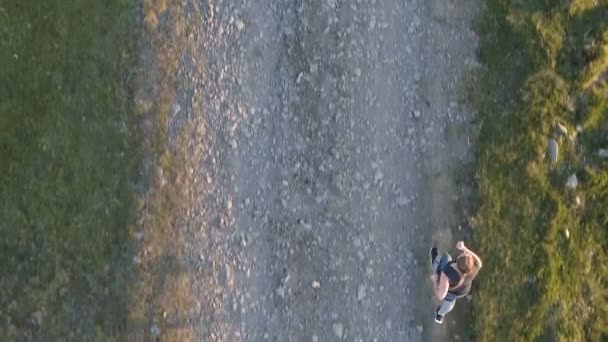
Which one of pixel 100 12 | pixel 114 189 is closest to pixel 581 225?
pixel 114 189

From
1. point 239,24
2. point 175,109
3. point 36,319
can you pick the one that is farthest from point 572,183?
point 36,319

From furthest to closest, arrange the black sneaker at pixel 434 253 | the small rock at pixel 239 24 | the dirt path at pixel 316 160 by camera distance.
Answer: the small rock at pixel 239 24
the dirt path at pixel 316 160
the black sneaker at pixel 434 253

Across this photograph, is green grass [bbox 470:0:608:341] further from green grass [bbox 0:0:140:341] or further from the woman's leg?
green grass [bbox 0:0:140:341]

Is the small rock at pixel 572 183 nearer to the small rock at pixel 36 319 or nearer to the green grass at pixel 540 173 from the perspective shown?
the green grass at pixel 540 173

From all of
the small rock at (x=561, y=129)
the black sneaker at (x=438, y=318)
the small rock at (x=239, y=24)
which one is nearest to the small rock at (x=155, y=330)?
the black sneaker at (x=438, y=318)

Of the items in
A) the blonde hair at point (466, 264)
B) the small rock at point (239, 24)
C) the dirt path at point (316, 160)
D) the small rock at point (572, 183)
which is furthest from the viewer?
the small rock at point (239, 24)

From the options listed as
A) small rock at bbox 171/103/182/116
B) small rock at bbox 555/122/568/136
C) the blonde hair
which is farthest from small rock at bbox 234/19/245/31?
small rock at bbox 555/122/568/136
